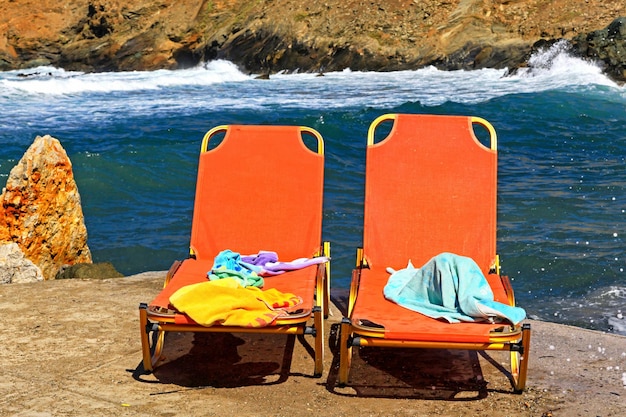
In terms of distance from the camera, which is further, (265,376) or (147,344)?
(265,376)

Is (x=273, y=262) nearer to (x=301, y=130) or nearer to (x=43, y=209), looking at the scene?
(x=301, y=130)

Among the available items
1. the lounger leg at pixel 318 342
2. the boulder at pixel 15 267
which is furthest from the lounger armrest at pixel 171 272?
the boulder at pixel 15 267

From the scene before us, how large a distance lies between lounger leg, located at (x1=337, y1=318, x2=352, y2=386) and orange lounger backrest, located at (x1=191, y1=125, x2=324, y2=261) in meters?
1.22

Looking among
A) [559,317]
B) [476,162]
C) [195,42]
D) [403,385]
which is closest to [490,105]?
[559,317]

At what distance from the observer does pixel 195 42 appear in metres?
35.4

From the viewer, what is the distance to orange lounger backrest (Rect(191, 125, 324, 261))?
18.1ft

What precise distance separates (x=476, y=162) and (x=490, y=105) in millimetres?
14164

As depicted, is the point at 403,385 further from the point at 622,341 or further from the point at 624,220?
the point at 624,220

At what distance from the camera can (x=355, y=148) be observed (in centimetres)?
1466

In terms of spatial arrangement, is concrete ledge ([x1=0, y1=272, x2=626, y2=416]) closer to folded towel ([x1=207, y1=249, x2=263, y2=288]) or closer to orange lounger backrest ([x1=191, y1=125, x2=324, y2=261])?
folded towel ([x1=207, y1=249, x2=263, y2=288])

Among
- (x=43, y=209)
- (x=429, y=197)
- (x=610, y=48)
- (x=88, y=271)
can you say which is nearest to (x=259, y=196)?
(x=429, y=197)

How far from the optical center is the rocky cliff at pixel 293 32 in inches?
1185


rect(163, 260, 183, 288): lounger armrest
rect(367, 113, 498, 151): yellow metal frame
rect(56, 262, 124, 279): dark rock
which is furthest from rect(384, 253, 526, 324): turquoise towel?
rect(56, 262, 124, 279): dark rock

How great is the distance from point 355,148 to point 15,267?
8.67 metres
